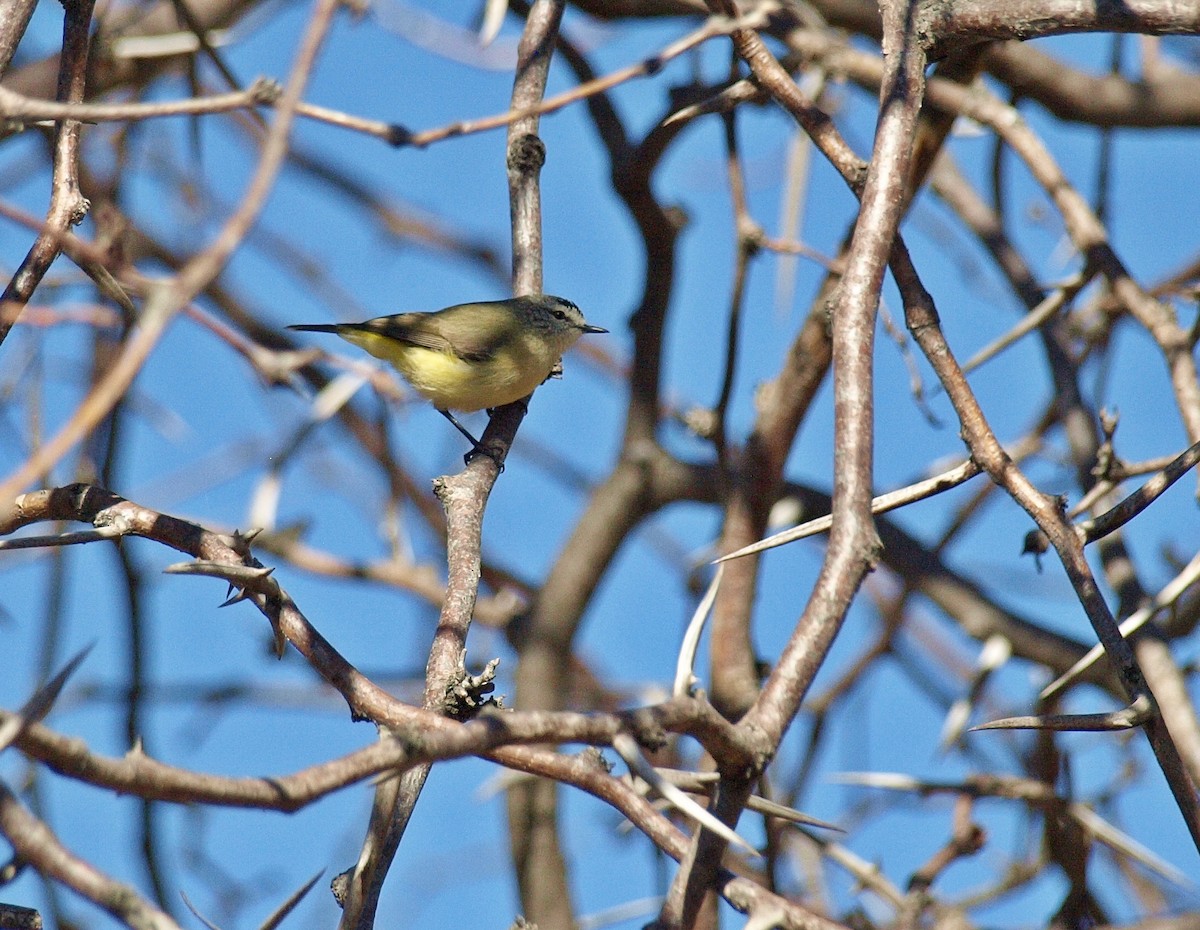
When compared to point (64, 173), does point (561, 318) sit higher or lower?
higher

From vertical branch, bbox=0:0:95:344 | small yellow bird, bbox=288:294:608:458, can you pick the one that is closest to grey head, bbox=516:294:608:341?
small yellow bird, bbox=288:294:608:458

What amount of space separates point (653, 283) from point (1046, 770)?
2.27m

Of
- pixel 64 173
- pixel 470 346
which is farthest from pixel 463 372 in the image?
pixel 64 173

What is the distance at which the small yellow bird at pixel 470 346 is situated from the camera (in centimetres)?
533

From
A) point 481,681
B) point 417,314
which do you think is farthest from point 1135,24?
point 417,314

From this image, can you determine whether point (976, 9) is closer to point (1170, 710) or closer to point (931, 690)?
point (1170, 710)

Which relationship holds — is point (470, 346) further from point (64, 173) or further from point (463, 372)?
point (64, 173)

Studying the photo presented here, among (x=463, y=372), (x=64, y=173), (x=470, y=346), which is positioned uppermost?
(x=470, y=346)

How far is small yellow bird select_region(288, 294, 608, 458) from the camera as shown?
5.33 m

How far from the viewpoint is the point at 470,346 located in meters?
5.82

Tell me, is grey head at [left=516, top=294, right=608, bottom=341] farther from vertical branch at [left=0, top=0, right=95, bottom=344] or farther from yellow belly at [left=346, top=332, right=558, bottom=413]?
vertical branch at [left=0, top=0, right=95, bottom=344]

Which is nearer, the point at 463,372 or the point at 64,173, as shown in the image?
the point at 64,173

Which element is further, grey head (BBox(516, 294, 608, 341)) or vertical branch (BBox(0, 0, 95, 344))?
grey head (BBox(516, 294, 608, 341))

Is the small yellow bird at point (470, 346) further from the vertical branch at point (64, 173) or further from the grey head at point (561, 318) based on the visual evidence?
the vertical branch at point (64, 173)
